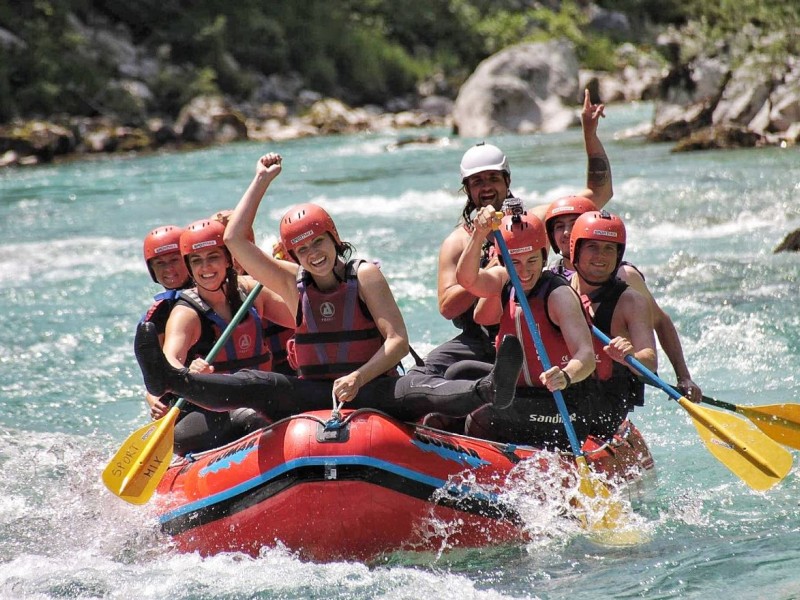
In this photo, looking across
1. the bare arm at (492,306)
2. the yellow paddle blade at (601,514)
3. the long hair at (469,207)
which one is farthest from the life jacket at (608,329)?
the long hair at (469,207)

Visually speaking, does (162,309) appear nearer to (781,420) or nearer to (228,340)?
(228,340)

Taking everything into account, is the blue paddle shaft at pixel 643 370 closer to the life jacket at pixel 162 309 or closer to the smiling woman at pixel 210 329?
the smiling woman at pixel 210 329

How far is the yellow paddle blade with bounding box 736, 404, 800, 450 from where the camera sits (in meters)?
5.34

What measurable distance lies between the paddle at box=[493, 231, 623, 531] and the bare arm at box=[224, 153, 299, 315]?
3.03ft

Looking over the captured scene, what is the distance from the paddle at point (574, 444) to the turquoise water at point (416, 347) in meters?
0.13

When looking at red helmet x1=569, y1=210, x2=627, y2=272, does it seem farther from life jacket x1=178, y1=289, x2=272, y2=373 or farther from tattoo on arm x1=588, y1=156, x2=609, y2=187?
life jacket x1=178, y1=289, x2=272, y2=373

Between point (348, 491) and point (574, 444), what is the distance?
3.24ft

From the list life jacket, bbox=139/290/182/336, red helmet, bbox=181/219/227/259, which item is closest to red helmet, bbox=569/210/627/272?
red helmet, bbox=181/219/227/259

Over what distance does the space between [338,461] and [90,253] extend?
9.78 m

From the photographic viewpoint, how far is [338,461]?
4484 millimetres

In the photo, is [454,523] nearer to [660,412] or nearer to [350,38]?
[660,412]

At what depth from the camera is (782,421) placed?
535cm

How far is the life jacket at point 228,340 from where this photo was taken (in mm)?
5312

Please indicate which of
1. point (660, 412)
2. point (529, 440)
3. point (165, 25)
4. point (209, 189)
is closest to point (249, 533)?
point (529, 440)
